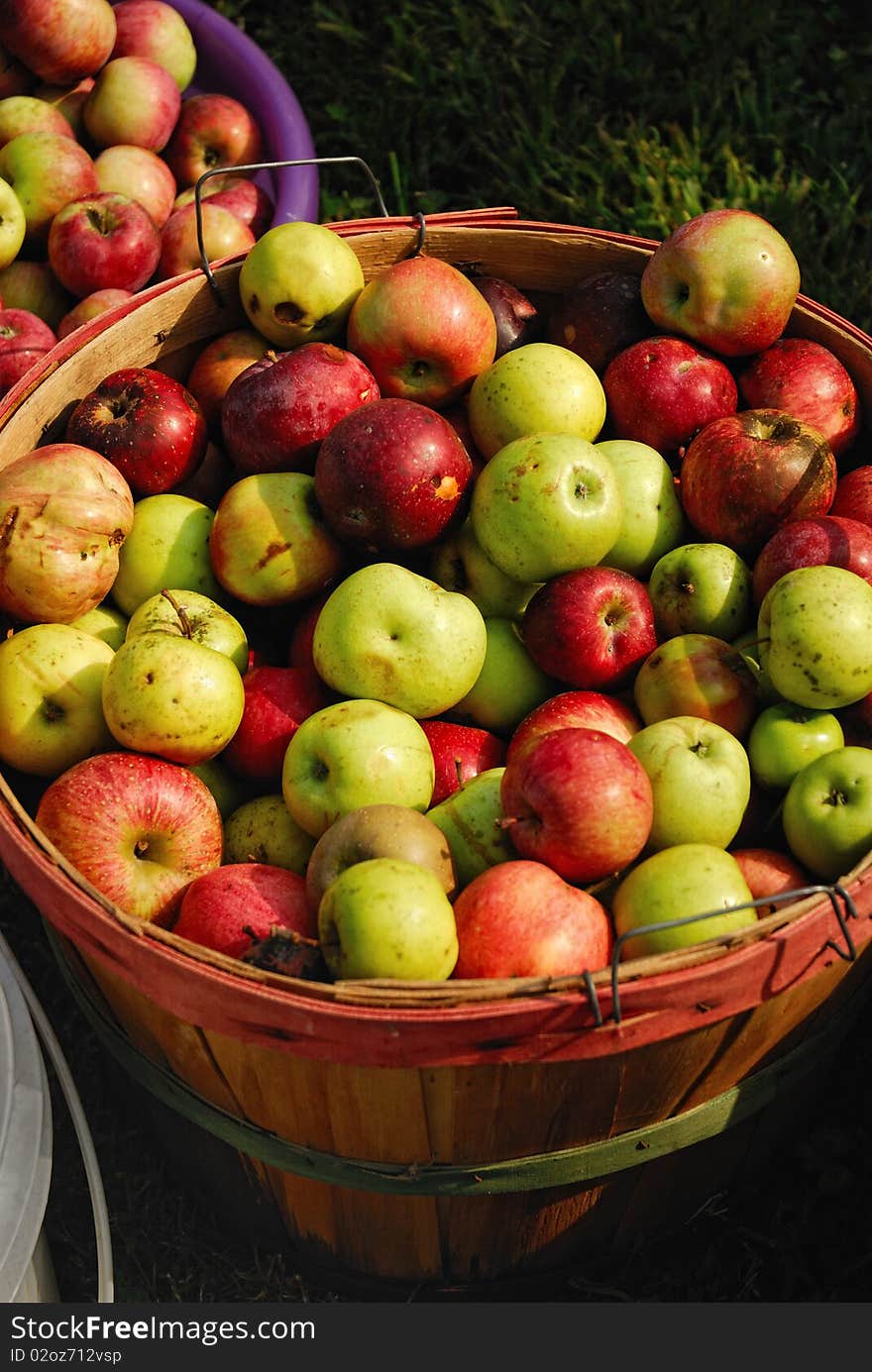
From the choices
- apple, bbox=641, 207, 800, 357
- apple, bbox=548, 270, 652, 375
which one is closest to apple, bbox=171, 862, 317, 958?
apple, bbox=548, 270, 652, 375

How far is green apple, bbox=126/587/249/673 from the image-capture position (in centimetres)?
255

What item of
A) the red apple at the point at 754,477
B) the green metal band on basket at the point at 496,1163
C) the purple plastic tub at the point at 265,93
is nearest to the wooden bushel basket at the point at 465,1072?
the green metal band on basket at the point at 496,1163

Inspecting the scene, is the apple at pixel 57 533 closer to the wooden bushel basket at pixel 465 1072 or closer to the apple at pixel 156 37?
the wooden bushel basket at pixel 465 1072

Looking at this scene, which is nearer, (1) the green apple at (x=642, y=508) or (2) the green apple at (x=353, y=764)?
(2) the green apple at (x=353, y=764)

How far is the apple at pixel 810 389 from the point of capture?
2881 mm

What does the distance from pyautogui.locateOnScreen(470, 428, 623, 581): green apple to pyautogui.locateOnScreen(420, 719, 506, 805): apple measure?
0.37 metres

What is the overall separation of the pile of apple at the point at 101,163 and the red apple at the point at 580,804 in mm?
2166

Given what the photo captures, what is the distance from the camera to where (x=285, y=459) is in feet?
9.24

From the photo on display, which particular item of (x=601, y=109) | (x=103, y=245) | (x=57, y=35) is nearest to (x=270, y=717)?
(x=103, y=245)

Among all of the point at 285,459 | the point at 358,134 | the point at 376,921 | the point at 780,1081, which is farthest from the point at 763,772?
the point at 358,134

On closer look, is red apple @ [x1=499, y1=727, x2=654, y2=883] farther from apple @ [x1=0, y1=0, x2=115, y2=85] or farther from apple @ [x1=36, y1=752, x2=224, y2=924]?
apple @ [x1=0, y1=0, x2=115, y2=85]

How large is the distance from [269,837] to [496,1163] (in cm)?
78

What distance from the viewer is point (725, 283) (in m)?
2.88

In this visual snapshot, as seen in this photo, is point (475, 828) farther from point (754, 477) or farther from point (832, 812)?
point (754, 477)
